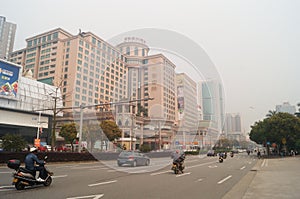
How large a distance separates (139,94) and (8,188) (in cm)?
502

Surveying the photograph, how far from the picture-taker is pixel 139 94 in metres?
6.37

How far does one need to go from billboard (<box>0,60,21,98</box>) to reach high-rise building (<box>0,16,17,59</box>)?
7504 centimetres

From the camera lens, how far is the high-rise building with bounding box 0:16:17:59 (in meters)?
98.9

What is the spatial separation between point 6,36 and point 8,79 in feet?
274

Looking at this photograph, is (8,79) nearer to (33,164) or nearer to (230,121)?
(230,121)

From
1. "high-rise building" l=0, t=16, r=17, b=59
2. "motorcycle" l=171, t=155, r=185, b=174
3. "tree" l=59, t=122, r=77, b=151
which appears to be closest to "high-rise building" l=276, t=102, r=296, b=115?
"tree" l=59, t=122, r=77, b=151

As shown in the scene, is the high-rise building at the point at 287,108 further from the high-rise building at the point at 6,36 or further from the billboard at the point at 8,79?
the high-rise building at the point at 6,36

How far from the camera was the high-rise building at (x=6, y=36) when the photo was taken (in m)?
98.9

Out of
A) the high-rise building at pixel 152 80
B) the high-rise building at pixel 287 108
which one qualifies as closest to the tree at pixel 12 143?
the high-rise building at pixel 152 80

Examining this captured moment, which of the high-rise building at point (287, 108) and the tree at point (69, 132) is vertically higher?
the high-rise building at point (287, 108)

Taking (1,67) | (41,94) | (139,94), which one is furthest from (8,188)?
(41,94)

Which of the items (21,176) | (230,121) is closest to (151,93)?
(21,176)

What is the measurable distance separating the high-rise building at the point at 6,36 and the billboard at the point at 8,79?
75040 millimetres

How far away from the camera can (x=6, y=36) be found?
102750mm
